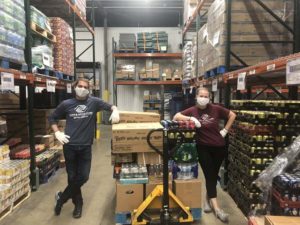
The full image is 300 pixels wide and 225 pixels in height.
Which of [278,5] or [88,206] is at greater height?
[278,5]

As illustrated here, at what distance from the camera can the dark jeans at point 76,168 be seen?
437 centimetres

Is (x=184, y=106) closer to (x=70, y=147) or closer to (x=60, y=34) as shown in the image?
(x=60, y=34)

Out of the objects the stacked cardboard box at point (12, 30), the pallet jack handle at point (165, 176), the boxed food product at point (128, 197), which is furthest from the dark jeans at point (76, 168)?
the stacked cardboard box at point (12, 30)

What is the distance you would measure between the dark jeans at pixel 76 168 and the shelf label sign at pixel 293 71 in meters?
2.81

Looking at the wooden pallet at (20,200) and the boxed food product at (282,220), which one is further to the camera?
the wooden pallet at (20,200)

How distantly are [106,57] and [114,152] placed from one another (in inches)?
487

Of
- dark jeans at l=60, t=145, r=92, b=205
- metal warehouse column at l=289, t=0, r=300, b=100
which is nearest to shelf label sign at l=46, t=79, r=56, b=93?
dark jeans at l=60, t=145, r=92, b=205

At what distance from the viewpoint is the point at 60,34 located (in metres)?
7.01

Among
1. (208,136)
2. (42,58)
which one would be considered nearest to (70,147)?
(208,136)

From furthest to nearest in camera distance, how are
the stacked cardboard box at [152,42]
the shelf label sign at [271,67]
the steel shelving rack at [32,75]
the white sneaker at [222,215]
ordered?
the stacked cardboard box at [152,42] → the steel shelving rack at [32,75] → the white sneaker at [222,215] → the shelf label sign at [271,67]

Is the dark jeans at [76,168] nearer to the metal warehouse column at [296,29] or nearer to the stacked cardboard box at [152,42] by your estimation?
the metal warehouse column at [296,29]

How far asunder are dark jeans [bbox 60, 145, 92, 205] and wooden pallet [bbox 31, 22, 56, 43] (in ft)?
8.52

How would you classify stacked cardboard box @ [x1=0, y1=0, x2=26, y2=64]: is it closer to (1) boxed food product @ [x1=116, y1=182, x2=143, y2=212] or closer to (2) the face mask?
(1) boxed food product @ [x1=116, y1=182, x2=143, y2=212]

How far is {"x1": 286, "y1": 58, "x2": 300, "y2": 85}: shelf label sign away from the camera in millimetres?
2752
